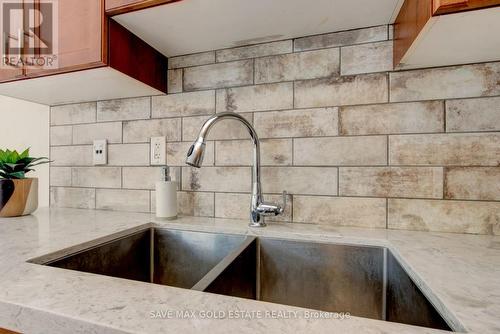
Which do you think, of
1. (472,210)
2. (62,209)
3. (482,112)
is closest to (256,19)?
(482,112)

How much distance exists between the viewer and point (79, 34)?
2.77 ft

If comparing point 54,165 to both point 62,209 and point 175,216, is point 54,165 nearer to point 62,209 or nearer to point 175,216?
point 62,209

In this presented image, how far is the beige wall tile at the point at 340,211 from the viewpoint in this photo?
88cm

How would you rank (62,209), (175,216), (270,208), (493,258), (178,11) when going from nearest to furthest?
(493,258) < (178,11) < (270,208) < (175,216) < (62,209)

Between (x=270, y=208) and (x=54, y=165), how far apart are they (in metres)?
1.21

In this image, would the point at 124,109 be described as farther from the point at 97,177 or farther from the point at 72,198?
the point at 72,198

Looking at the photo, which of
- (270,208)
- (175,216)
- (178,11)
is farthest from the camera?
(175,216)

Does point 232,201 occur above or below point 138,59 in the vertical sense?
below

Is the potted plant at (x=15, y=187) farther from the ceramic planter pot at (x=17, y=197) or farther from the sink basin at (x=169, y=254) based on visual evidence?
the sink basin at (x=169, y=254)

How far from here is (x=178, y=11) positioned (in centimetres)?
77

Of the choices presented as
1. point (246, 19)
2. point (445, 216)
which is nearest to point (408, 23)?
point (246, 19)

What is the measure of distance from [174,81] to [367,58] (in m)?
0.77

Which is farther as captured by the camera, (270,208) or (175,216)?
(175,216)

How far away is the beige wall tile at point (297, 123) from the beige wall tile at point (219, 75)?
163mm
